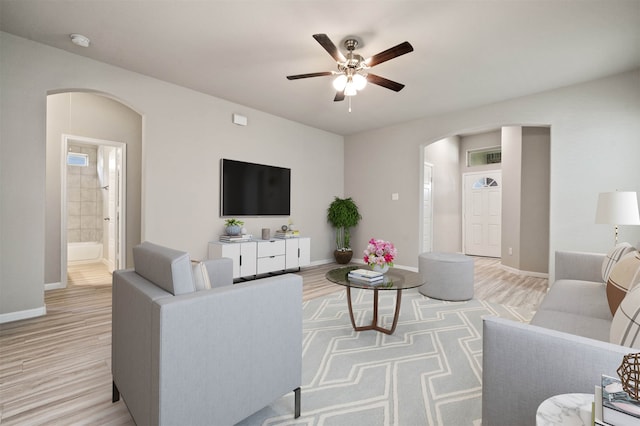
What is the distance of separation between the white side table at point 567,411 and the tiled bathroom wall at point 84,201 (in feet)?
24.3

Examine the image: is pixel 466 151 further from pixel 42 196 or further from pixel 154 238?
pixel 42 196

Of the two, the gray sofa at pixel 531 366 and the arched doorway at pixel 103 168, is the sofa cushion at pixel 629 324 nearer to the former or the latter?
the gray sofa at pixel 531 366

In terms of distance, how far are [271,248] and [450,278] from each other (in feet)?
8.36

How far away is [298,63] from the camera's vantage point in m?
3.29

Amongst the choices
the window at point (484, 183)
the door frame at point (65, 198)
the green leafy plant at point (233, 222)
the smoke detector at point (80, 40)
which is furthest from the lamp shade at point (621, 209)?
the door frame at point (65, 198)

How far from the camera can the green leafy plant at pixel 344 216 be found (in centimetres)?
602

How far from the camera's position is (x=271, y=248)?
4672mm

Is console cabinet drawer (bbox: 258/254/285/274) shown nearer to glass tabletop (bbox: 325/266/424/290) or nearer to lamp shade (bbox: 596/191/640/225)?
glass tabletop (bbox: 325/266/424/290)

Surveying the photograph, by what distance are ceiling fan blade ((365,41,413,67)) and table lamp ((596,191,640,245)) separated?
223cm

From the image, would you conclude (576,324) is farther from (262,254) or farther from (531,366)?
(262,254)

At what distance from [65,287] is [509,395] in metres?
5.09

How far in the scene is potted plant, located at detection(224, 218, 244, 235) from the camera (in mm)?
4336

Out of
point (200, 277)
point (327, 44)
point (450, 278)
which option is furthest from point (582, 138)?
point (200, 277)

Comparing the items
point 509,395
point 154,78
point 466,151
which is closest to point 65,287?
point 154,78
